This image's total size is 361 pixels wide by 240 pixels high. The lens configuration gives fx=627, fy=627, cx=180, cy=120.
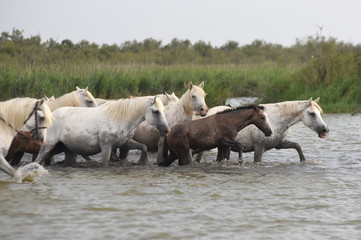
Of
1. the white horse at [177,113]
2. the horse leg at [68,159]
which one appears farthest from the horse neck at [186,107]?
the horse leg at [68,159]

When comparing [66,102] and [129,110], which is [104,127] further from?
[66,102]

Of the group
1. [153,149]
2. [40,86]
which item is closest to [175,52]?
[40,86]

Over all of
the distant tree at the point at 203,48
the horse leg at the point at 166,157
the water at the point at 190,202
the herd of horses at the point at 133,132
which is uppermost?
the distant tree at the point at 203,48

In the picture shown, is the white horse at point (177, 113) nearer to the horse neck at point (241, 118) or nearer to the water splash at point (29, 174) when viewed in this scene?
the horse neck at point (241, 118)

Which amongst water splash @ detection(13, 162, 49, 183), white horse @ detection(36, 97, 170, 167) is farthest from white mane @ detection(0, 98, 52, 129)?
white horse @ detection(36, 97, 170, 167)

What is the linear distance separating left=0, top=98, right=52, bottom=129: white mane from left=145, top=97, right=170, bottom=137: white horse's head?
1913mm

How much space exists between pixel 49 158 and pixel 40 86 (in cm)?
682

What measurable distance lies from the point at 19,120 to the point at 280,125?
449 centimetres

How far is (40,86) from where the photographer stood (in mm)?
16984

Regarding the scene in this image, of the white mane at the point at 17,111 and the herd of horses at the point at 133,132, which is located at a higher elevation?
the white mane at the point at 17,111

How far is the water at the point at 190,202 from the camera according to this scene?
6227 mm

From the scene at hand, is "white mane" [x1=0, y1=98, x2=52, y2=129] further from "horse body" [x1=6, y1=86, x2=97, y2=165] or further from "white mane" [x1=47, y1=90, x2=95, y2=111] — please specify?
"white mane" [x1=47, y1=90, x2=95, y2=111]

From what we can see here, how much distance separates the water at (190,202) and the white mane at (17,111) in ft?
2.91

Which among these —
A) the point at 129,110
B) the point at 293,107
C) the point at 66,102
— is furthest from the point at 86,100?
the point at 293,107
